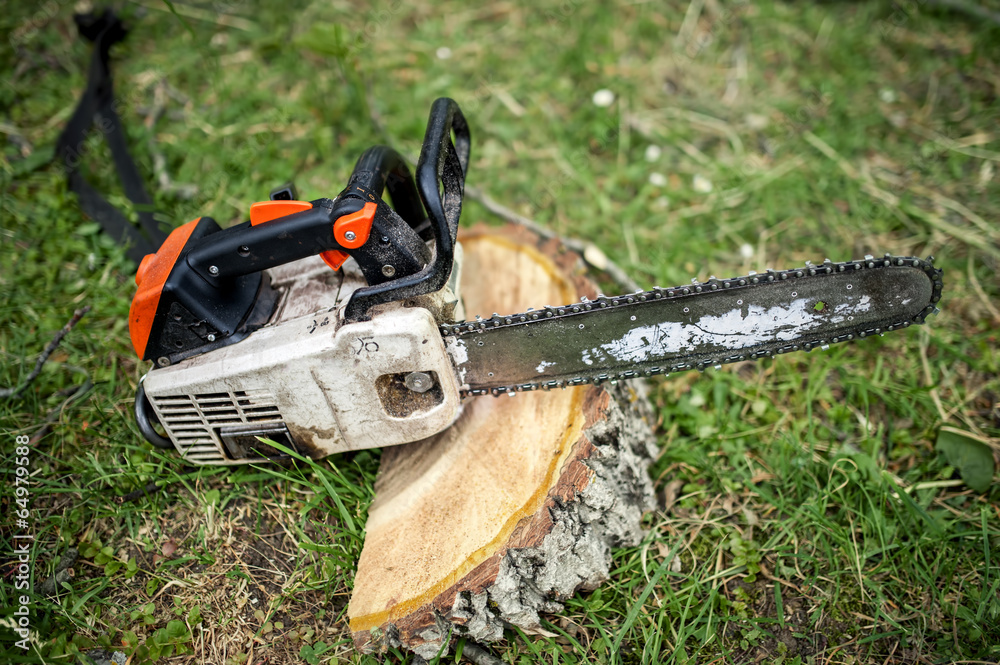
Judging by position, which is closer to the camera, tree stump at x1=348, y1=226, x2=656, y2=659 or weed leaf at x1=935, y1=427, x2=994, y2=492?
tree stump at x1=348, y1=226, x2=656, y2=659

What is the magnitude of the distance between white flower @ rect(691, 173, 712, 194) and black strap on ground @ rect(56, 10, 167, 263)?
282 centimetres

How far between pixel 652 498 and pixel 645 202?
1812mm

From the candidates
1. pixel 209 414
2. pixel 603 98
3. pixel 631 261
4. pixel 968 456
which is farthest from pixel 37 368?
pixel 968 456

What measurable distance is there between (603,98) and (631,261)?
1.28m

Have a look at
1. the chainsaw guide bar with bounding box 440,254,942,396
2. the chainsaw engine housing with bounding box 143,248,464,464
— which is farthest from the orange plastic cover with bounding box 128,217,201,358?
the chainsaw guide bar with bounding box 440,254,942,396

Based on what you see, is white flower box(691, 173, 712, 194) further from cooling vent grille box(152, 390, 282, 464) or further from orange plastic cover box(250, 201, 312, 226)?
cooling vent grille box(152, 390, 282, 464)

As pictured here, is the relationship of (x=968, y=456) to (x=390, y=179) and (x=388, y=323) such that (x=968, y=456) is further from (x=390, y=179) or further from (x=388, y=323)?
(x=390, y=179)

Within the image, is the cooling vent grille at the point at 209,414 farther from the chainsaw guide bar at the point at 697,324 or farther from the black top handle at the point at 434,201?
the chainsaw guide bar at the point at 697,324

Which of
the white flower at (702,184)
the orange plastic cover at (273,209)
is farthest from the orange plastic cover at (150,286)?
the white flower at (702,184)

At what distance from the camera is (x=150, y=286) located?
1.83 m

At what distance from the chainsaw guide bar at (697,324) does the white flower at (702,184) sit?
1.68 m

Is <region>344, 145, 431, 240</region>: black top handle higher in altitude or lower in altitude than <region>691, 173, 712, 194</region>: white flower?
higher

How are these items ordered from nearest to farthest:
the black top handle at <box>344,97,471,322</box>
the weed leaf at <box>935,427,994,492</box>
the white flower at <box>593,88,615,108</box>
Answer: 1. the black top handle at <box>344,97,471,322</box>
2. the weed leaf at <box>935,427,994,492</box>
3. the white flower at <box>593,88,615,108</box>

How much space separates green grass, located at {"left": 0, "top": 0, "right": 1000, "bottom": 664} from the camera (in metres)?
2.00
